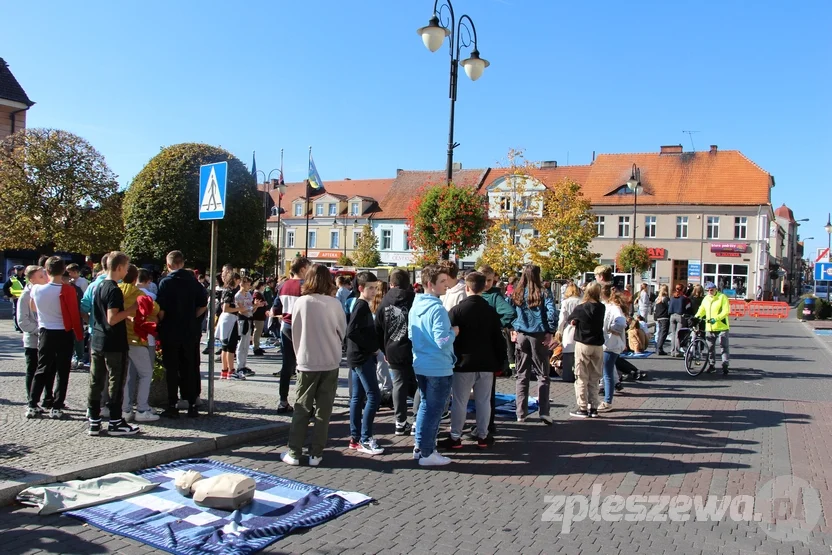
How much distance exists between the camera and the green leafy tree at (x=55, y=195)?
26266 millimetres

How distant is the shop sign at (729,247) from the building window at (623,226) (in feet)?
20.4

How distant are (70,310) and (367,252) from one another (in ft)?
161

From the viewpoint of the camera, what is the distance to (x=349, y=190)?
6781cm

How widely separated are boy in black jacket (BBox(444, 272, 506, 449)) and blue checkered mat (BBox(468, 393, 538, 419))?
5.67 feet

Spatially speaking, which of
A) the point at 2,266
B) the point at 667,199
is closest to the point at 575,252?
the point at 2,266

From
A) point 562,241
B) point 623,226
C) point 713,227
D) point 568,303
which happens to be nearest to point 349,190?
point 623,226

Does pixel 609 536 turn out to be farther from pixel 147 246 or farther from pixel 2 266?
pixel 2 266

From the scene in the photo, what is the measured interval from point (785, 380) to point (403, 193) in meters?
50.6

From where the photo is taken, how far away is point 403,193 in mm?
61812

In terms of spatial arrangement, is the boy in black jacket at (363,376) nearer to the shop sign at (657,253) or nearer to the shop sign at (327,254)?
the shop sign at (657,253)

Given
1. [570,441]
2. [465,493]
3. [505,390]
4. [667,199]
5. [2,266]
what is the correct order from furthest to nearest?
1. [667,199]
2. [2,266]
3. [505,390]
4. [570,441]
5. [465,493]

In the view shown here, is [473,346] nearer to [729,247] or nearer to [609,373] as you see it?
[609,373]

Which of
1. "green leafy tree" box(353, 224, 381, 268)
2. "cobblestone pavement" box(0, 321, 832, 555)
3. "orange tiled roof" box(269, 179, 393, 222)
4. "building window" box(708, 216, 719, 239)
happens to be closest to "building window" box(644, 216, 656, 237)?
"building window" box(708, 216, 719, 239)
